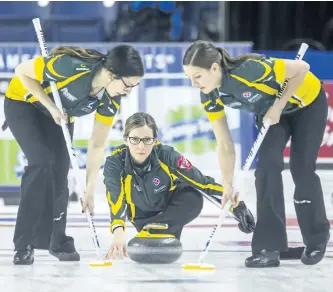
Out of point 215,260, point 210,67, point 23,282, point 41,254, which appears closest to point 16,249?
point 41,254

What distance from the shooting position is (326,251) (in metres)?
4.32

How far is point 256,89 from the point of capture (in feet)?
12.6

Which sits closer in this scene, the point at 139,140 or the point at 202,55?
the point at 202,55

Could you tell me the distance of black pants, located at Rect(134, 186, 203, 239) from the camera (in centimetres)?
426

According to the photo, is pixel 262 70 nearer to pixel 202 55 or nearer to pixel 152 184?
pixel 202 55

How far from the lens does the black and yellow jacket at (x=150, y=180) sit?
4082mm

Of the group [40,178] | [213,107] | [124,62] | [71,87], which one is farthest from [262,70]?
[40,178]

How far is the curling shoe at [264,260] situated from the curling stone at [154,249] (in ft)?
1.15

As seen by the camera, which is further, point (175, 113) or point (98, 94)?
point (175, 113)

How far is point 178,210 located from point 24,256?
751 mm

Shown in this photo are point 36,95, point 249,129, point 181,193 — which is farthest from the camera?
point 249,129

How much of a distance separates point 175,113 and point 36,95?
2.81 meters

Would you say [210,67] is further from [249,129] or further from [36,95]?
[249,129]

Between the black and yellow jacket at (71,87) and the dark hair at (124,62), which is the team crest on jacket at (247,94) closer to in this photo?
the dark hair at (124,62)
